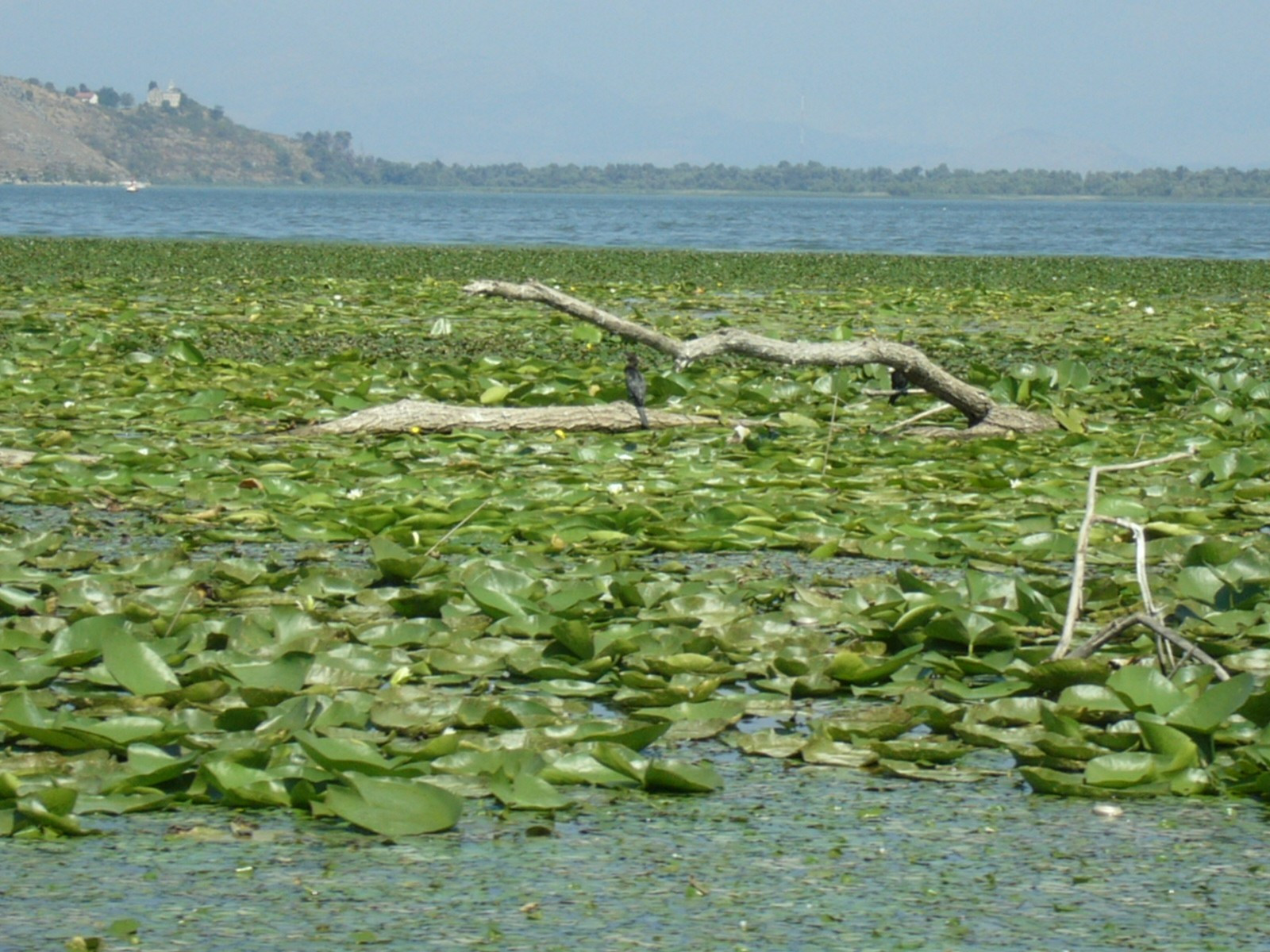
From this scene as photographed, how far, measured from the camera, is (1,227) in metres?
40.8

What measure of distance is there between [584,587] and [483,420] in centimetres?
345

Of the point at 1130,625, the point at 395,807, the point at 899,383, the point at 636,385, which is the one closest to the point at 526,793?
the point at 395,807

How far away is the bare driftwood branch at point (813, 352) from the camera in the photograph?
737cm

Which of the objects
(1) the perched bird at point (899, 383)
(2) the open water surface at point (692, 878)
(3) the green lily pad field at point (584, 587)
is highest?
(1) the perched bird at point (899, 383)

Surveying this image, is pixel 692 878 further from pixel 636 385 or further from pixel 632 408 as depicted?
pixel 632 408

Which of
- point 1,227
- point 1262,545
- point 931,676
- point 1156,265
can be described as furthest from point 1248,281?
point 1,227

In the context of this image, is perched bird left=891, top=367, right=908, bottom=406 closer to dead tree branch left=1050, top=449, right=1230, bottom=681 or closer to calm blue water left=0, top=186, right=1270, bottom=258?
dead tree branch left=1050, top=449, right=1230, bottom=681

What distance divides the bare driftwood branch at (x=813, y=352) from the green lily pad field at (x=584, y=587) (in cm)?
34

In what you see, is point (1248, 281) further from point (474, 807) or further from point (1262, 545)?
point (474, 807)

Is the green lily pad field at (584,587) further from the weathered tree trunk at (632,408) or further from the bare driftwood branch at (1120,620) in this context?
the weathered tree trunk at (632,408)

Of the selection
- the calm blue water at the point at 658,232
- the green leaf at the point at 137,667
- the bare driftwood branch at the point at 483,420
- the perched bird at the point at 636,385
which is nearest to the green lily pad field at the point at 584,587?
the green leaf at the point at 137,667

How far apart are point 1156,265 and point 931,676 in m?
22.1

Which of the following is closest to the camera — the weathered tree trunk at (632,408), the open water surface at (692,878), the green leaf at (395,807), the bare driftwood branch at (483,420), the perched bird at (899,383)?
the open water surface at (692,878)

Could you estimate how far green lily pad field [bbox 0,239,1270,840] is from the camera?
11.1ft
